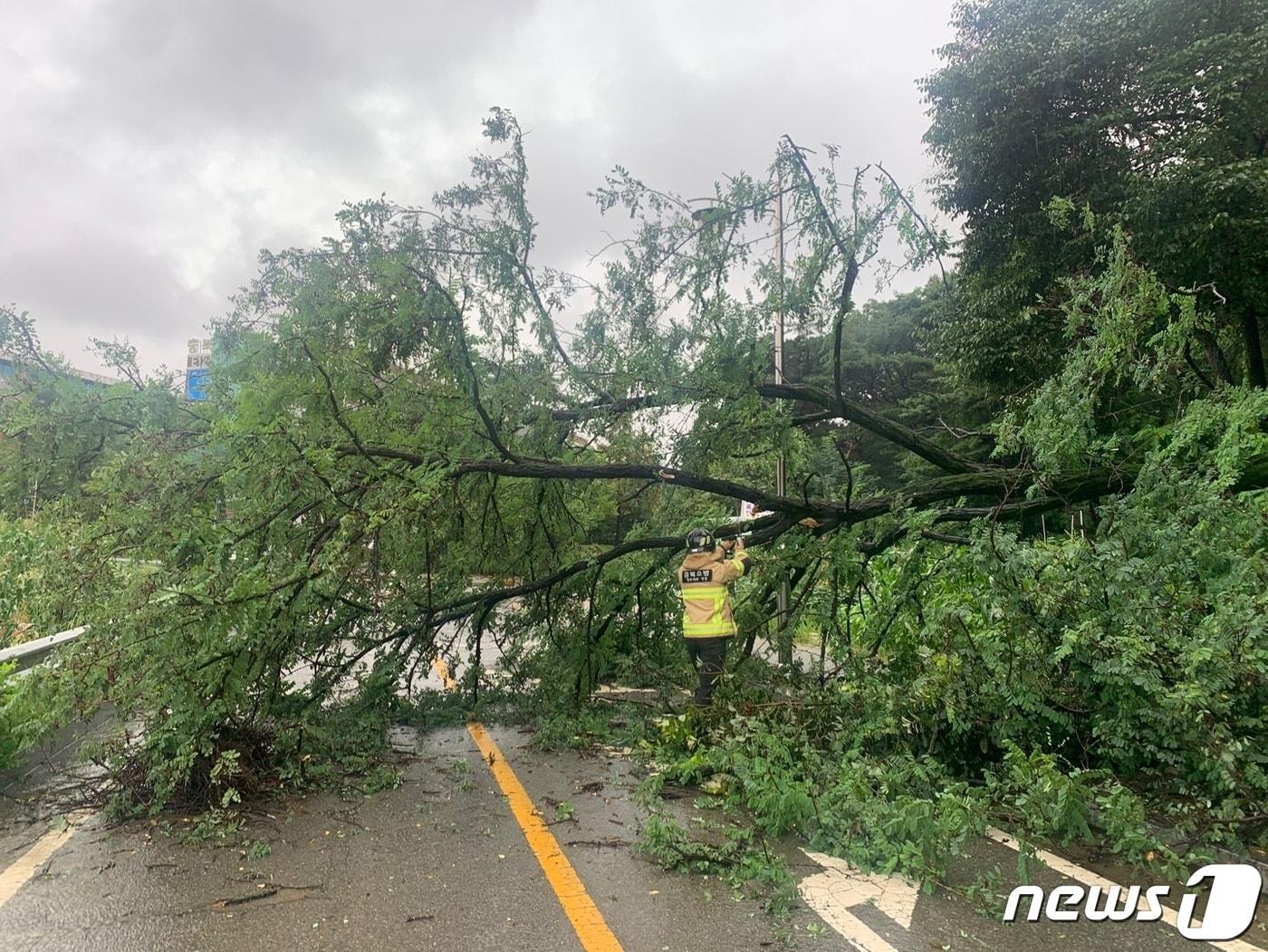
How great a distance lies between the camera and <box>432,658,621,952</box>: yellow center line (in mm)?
3311

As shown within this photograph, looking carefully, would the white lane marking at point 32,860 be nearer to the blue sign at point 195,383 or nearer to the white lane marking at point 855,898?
the blue sign at point 195,383

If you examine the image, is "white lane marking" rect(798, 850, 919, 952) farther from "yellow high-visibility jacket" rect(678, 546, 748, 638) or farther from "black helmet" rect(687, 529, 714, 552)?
"black helmet" rect(687, 529, 714, 552)

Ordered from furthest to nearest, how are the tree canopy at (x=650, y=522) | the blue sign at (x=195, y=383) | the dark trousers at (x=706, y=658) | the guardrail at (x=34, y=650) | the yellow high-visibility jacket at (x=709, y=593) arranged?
the yellow high-visibility jacket at (x=709, y=593) < the dark trousers at (x=706, y=658) < the blue sign at (x=195, y=383) < the guardrail at (x=34, y=650) < the tree canopy at (x=650, y=522)

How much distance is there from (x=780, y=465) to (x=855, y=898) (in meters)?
4.61

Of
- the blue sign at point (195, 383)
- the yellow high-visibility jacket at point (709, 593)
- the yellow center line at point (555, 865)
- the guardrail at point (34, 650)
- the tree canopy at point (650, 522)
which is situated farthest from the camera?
the yellow high-visibility jacket at point (709, 593)

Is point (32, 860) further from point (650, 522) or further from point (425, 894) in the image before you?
point (650, 522)

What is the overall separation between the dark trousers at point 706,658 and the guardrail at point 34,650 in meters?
4.37

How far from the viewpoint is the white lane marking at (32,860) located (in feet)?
12.4

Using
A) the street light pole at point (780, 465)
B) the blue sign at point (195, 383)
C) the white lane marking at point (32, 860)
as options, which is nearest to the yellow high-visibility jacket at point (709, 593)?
the street light pole at point (780, 465)

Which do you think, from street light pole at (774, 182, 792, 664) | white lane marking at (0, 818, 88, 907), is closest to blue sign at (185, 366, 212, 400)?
white lane marking at (0, 818, 88, 907)

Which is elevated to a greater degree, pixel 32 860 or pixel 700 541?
pixel 700 541

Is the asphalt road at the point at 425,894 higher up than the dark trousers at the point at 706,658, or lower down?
lower down

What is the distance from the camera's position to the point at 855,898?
12.0 ft

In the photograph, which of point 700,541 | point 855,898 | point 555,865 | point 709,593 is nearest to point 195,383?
point 700,541
